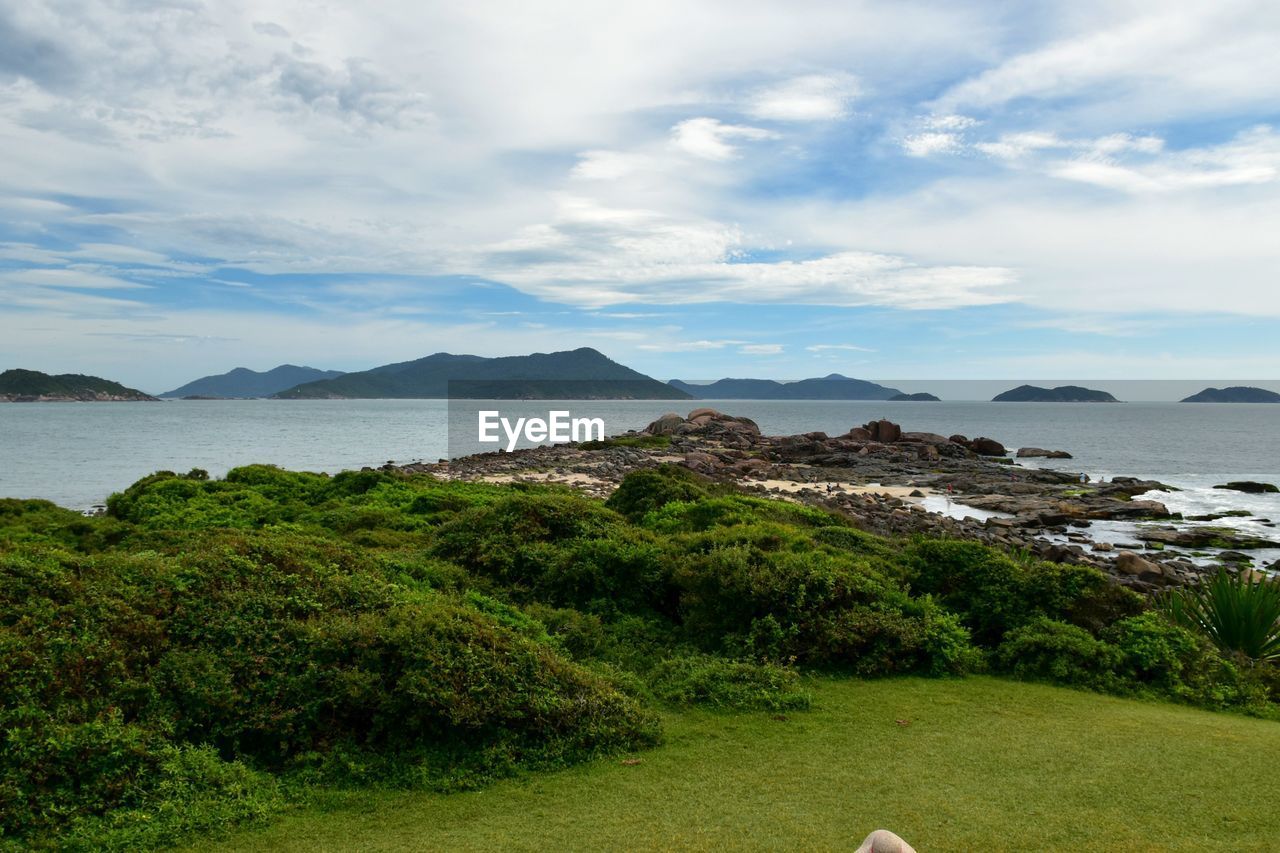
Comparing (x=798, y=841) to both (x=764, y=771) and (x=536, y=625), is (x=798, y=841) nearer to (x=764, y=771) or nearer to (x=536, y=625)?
(x=764, y=771)

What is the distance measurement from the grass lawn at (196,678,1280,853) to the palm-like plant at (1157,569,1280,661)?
2.98m

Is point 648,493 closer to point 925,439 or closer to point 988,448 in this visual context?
point 925,439

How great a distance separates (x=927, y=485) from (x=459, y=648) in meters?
41.0

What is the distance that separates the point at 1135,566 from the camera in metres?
23.0

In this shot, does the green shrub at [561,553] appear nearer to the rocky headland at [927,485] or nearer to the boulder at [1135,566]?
the rocky headland at [927,485]

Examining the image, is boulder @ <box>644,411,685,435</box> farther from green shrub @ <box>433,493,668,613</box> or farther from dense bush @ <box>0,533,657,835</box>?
dense bush @ <box>0,533,657,835</box>

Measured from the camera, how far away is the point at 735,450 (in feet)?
186

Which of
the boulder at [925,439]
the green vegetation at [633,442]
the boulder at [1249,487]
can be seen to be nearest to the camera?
the boulder at [1249,487]

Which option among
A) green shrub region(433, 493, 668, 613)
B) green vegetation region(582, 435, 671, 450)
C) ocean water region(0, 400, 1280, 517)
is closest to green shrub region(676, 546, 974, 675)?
green shrub region(433, 493, 668, 613)

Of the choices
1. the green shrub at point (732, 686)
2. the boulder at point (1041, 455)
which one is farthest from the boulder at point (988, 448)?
the green shrub at point (732, 686)

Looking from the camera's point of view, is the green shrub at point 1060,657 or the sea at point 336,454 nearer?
the green shrub at point 1060,657

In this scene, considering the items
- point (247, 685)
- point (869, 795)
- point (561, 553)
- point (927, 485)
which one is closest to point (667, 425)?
point (927, 485)

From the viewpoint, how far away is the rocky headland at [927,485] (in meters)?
27.4

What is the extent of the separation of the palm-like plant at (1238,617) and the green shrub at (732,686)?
6007 millimetres
